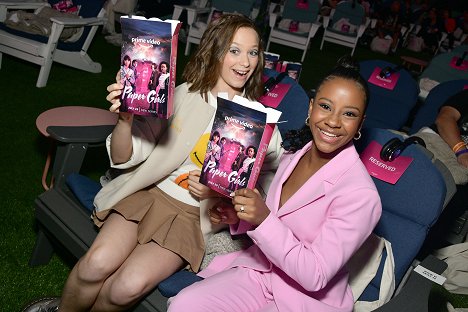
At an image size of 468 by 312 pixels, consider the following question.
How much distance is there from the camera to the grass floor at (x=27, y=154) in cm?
236

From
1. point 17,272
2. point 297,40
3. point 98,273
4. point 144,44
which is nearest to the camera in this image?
point 144,44

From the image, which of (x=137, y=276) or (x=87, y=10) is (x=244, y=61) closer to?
(x=137, y=276)

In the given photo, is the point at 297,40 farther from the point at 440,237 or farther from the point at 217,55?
the point at 217,55

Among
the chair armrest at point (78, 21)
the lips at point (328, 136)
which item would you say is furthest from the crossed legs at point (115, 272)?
the chair armrest at point (78, 21)

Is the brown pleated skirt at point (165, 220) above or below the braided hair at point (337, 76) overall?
below

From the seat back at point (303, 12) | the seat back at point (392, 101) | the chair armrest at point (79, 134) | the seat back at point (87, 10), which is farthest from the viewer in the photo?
the seat back at point (303, 12)

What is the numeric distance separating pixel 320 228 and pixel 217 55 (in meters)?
0.85

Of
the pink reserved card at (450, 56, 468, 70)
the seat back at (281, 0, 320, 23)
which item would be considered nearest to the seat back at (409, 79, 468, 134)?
the pink reserved card at (450, 56, 468, 70)

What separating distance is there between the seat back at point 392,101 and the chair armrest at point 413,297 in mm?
2058

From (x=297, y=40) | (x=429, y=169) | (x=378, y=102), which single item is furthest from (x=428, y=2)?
(x=429, y=169)

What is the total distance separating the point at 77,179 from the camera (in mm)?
2225

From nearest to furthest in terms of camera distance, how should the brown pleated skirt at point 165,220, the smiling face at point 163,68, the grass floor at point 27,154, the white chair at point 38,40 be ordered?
the smiling face at point 163,68 < the brown pleated skirt at point 165,220 < the grass floor at point 27,154 < the white chair at point 38,40

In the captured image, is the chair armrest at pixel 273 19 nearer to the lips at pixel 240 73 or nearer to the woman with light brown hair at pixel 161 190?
the woman with light brown hair at pixel 161 190

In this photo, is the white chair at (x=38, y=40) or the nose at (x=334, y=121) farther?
the white chair at (x=38, y=40)
